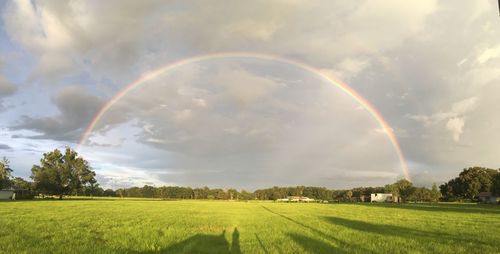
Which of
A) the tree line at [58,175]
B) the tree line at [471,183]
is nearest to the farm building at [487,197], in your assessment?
the tree line at [471,183]

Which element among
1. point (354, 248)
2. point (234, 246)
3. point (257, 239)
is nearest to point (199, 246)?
point (234, 246)

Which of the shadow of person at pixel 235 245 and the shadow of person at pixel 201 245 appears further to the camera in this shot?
the shadow of person at pixel 235 245

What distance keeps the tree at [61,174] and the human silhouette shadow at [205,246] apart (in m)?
135

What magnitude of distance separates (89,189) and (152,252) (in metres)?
162

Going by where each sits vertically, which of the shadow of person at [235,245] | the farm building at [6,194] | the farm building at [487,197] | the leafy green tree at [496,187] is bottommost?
the shadow of person at [235,245]

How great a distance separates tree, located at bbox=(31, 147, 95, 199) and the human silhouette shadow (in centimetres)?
13474

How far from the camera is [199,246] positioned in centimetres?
1956

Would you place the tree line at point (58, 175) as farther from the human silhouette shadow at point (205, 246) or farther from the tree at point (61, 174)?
the human silhouette shadow at point (205, 246)

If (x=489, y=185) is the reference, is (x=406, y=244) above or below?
below

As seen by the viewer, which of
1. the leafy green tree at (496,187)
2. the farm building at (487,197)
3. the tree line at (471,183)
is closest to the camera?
the leafy green tree at (496,187)

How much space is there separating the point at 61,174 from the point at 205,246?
143m

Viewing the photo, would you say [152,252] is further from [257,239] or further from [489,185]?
[489,185]

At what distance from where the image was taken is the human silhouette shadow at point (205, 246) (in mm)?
18000

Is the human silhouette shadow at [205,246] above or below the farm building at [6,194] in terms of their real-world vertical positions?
below
